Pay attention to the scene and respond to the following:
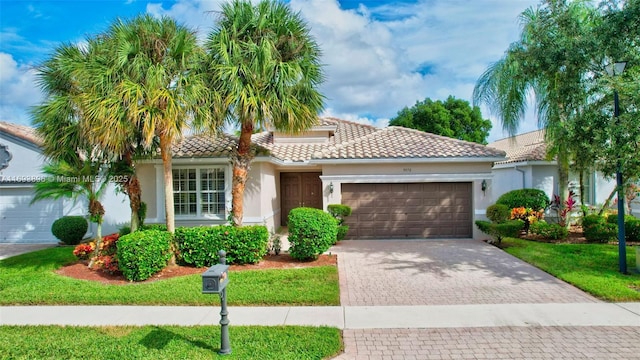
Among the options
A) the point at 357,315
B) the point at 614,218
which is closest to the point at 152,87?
the point at 357,315

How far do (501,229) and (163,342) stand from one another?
10856 millimetres

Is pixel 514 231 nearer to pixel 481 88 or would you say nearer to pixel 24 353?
pixel 481 88

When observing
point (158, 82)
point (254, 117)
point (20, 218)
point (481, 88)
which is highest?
point (481, 88)

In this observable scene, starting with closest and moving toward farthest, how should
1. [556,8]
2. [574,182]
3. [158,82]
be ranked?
[158,82] < [556,8] < [574,182]

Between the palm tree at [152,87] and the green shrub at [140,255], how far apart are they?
107cm

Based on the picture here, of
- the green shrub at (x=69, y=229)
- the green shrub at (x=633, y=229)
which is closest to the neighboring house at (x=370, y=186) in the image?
the green shrub at (x=69, y=229)

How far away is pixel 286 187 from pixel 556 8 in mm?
12167

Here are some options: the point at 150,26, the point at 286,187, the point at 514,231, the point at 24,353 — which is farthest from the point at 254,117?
the point at 514,231

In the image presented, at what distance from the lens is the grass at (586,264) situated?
7.48 m

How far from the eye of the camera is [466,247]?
40.5 feet

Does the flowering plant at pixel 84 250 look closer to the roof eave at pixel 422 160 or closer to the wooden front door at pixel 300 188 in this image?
the roof eave at pixel 422 160

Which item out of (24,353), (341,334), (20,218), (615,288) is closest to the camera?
(24,353)

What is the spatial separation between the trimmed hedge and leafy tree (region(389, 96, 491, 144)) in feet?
107

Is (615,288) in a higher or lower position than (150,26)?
lower
